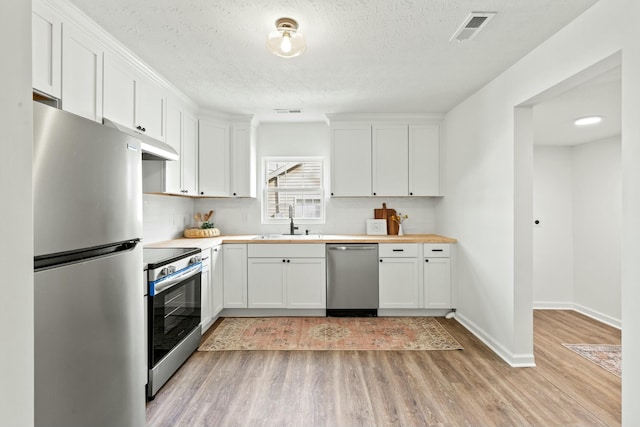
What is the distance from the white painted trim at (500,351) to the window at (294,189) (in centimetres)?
225

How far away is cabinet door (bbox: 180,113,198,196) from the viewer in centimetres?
341

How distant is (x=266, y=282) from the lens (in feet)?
12.1

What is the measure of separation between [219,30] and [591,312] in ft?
16.3

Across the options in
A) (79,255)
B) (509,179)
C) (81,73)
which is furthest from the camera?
(509,179)

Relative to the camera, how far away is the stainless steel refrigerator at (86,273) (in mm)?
1010

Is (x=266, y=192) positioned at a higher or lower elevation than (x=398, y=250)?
higher

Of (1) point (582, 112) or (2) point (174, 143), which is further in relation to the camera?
(2) point (174, 143)

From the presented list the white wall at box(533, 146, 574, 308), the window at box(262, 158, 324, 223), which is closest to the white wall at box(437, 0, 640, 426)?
the white wall at box(533, 146, 574, 308)

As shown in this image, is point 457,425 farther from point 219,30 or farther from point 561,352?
point 219,30

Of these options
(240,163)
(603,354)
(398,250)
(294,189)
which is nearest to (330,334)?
(398,250)

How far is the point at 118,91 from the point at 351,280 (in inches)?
113

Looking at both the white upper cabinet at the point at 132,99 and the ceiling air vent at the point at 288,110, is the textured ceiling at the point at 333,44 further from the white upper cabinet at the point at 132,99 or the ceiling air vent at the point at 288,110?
the ceiling air vent at the point at 288,110

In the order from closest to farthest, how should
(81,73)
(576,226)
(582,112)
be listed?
(81,73), (582,112), (576,226)

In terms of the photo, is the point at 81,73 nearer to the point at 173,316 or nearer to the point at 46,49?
the point at 46,49
